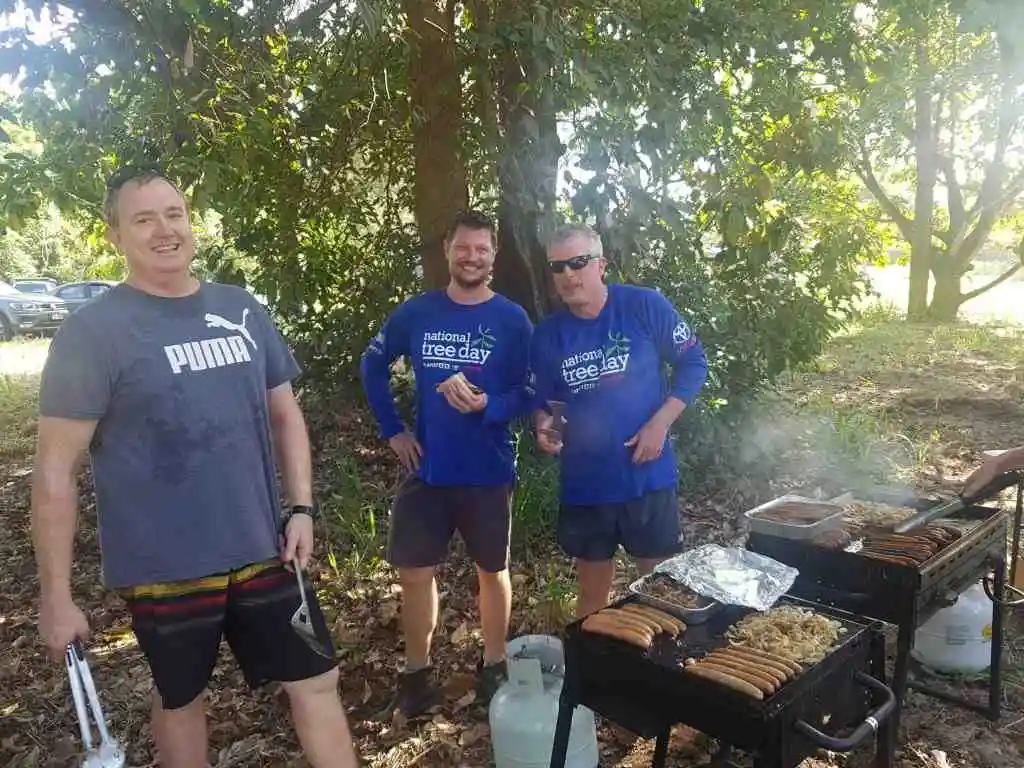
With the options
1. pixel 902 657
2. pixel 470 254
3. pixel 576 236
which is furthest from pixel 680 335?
pixel 902 657

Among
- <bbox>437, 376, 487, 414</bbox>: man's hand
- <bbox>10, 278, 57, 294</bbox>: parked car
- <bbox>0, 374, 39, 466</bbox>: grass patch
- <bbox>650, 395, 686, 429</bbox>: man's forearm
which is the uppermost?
<bbox>10, 278, 57, 294</bbox>: parked car

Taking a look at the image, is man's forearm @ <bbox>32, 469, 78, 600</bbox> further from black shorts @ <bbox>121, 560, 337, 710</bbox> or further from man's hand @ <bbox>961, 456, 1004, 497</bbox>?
man's hand @ <bbox>961, 456, 1004, 497</bbox>

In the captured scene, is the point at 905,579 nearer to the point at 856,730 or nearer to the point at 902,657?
the point at 902,657

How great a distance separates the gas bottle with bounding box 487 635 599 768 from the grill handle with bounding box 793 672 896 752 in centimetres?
104

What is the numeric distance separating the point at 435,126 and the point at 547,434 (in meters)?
3.13

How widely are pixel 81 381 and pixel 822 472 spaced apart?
232 inches

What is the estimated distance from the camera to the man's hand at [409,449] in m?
3.48

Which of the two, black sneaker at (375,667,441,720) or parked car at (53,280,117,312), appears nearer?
black sneaker at (375,667,441,720)

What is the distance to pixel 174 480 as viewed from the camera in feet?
7.65

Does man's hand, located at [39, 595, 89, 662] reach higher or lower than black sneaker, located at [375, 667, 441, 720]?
higher

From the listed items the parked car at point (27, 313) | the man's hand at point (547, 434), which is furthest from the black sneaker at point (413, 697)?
the parked car at point (27, 313)

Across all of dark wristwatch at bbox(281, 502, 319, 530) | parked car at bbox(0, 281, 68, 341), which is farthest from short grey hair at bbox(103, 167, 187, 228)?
parked car at bbox(0, 281, 68, 341)

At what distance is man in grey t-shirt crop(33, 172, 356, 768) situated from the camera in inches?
87.9

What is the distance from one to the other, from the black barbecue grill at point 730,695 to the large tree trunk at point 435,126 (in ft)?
12.7
